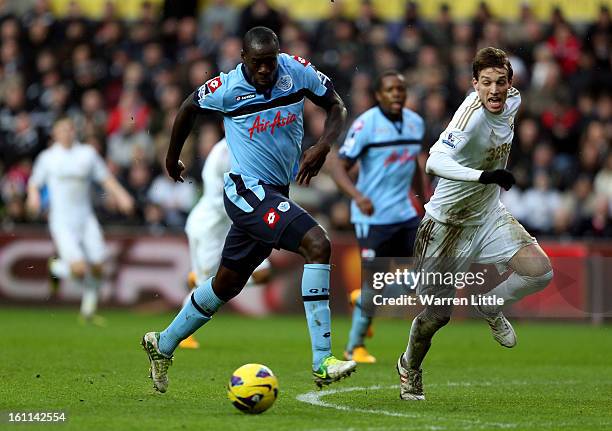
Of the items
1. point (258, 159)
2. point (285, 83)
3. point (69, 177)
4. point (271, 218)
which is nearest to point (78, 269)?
point (69, 177)

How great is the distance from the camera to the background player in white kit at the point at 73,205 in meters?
18.0

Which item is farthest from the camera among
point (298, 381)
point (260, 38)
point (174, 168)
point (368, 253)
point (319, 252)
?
point (368, 253)

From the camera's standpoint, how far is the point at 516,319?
64.0 ft

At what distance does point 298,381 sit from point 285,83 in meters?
2.85

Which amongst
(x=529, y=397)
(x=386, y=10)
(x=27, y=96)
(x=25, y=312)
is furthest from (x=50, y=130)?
(x=529, y=397)

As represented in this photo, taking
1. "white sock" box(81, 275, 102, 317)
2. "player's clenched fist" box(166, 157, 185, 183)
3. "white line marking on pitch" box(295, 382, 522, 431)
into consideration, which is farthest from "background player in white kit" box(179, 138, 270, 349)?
"player's clenched fist" box(166, 157, 185, 183)

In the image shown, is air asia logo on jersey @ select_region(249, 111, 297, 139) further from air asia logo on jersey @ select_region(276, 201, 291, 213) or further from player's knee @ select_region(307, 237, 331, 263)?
player's knee @ select_region(307, 237, 331, 263)

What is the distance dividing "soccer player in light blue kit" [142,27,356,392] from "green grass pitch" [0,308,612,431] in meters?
0.78

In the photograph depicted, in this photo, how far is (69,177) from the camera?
18266mm

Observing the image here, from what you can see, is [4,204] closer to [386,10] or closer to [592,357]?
[386,10]

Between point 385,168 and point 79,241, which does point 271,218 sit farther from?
point 79,241

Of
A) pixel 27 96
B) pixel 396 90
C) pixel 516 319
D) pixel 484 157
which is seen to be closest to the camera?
pixel 484 157

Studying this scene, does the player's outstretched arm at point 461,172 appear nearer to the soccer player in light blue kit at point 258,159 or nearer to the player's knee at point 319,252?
the soccer player in light blue kit at point 258,159

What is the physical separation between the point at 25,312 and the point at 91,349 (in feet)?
21.8
